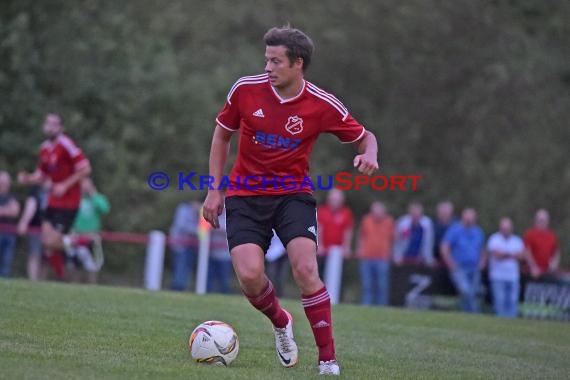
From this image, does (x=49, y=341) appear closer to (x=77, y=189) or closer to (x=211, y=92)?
(x=77, y=189)

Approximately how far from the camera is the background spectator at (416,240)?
802 inches

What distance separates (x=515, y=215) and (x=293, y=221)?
72.2 ft

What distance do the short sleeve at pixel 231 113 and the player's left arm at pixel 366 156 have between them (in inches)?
34.2

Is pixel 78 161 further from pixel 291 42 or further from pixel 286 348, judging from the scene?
pixel 291 42

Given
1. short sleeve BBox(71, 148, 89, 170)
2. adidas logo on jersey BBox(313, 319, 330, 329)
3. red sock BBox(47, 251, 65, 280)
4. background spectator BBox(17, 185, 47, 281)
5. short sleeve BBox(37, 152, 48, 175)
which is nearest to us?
adidas logo on jersey BBox(313, 319, 330, 329)

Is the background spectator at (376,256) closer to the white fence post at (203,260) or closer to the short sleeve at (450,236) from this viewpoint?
the short sleeve at (450,236)

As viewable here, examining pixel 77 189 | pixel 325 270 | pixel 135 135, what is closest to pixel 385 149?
pixel 135 135

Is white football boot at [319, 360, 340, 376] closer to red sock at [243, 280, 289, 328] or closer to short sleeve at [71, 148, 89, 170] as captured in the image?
red sock at [243, 280, 289, 328]

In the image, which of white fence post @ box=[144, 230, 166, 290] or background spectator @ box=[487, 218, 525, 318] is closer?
background spectator @ box=[487, 218, 525, 318]

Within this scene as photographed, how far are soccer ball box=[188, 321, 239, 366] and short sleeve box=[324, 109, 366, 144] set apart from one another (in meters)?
1.59

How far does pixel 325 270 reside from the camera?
65.6 ft

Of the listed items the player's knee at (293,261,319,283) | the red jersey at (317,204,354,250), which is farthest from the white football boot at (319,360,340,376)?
the red jersey at (317,204,354,250)

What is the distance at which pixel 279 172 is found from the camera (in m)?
8.11

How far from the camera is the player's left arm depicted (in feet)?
25.4
